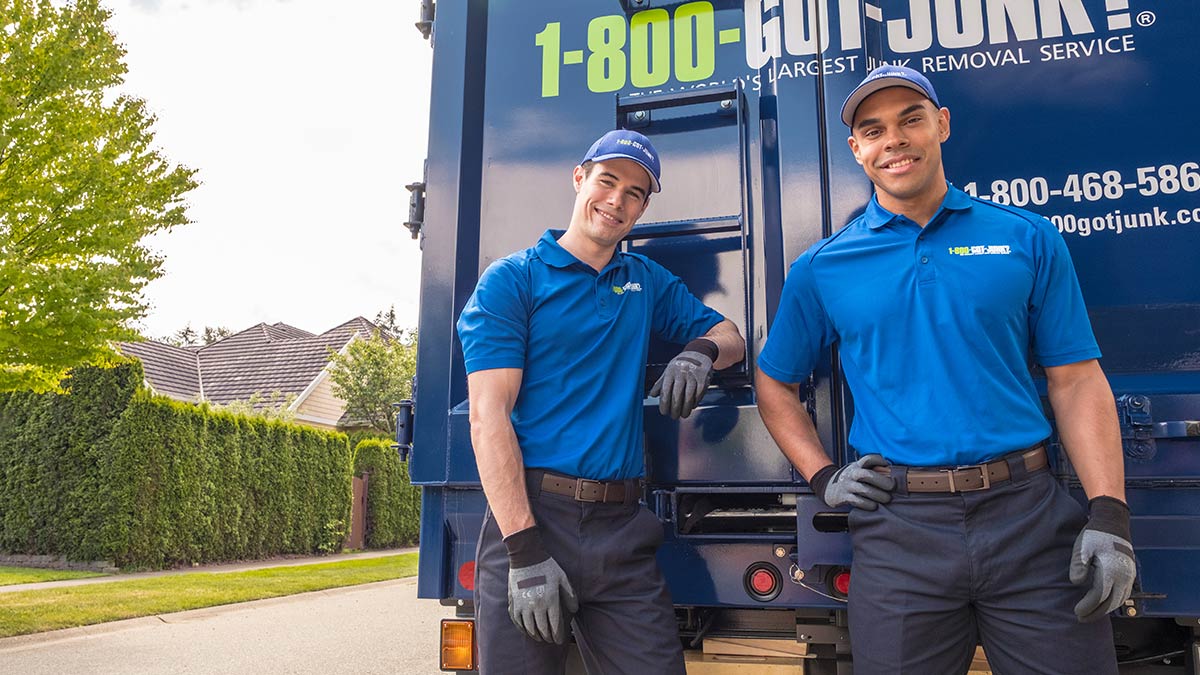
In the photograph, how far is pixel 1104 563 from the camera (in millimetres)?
2047

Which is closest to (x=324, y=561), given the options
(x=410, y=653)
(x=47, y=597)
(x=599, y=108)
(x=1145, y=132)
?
(x=47, y=597)

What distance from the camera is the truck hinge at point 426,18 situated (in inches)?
134

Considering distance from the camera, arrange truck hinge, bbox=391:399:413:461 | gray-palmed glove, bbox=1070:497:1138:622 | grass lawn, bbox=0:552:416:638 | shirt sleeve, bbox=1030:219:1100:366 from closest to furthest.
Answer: gray-palmed glove, bbox=1070:497:1138:622
shirt sleeve, bbox=1030:219:1100:366
truck hinge, bbox=391:399:413:461
grass lawn, bbox=0:552:416:638

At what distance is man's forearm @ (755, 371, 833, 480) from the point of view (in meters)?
2.46

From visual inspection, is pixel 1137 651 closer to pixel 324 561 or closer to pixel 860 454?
pixel 860 454

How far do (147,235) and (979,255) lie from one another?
8.90 m

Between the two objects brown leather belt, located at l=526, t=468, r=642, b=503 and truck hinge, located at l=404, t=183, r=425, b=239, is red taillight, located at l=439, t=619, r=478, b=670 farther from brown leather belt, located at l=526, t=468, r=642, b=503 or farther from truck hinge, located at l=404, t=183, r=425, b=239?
truck hinge, located at l=404, t=183, r=425, b=239

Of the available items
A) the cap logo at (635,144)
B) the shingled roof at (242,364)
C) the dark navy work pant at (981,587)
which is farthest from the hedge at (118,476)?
the shingled roof at (242,364)

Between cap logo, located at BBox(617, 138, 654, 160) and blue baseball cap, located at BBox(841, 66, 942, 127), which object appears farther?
cap logo, located at BBox(617, 138, 654, 160)

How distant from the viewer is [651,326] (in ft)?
9.12

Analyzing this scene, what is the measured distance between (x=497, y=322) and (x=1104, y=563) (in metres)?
1.56

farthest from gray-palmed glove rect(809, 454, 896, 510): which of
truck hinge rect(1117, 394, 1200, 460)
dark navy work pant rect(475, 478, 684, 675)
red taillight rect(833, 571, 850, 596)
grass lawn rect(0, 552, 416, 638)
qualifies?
grass lawn rect(0, 552, 416, 638)

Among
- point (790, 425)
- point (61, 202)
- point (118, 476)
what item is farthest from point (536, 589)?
point (118, 476)

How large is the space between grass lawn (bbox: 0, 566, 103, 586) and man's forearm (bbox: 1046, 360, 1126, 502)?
11449mm
